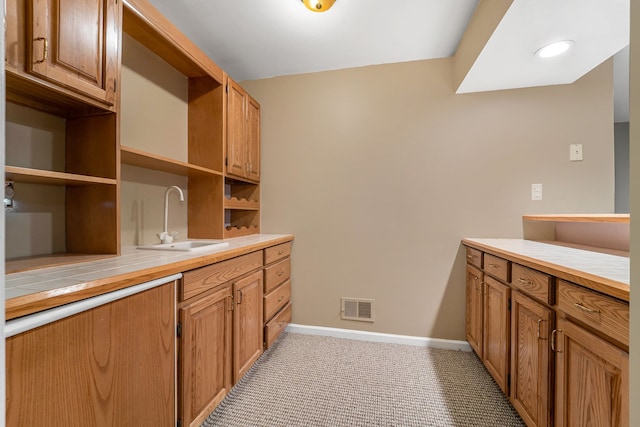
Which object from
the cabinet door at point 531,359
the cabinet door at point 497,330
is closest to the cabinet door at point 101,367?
the cabinet door at point 531,359

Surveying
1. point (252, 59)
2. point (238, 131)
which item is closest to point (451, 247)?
point (238, 131)

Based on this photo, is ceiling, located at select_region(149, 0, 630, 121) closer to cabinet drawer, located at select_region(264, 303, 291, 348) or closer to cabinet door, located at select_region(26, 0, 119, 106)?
cabinet door, located at select_region(26, 0, 119, 106)

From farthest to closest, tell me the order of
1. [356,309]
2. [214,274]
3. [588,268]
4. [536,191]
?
1. [356,309]
2. [536,191]
3. [214,274]
4. [588,268]

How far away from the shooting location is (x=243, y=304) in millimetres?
1612

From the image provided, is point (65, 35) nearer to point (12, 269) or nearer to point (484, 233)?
point (12, 269)

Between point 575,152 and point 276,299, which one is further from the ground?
point 575,152

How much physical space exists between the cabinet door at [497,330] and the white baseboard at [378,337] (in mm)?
385

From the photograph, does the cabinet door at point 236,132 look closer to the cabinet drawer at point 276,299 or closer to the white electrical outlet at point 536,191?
the cabinet drawer at point 276,299

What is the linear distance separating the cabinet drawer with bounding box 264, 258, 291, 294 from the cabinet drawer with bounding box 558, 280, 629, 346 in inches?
62.6

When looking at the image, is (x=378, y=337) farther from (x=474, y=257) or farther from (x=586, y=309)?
(x=586, y=309)

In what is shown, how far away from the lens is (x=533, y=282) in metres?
1.22

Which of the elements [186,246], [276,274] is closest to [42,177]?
[186,246]

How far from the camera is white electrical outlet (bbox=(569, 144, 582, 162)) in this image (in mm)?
1971

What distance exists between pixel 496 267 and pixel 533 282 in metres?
0.37
